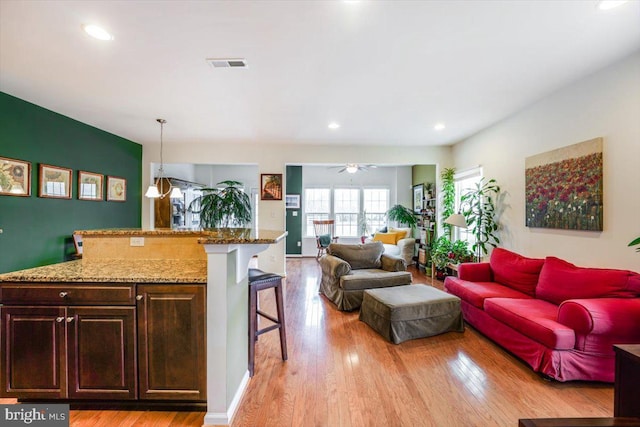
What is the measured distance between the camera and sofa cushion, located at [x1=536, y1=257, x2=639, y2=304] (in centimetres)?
225

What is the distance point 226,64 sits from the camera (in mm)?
2541

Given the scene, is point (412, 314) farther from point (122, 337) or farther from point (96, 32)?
point (96, 32)

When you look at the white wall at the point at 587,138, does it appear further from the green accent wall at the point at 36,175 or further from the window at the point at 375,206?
the green accent wall at the point at 36,175

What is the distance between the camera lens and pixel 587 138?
2.74 m

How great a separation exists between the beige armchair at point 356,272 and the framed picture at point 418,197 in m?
3.06

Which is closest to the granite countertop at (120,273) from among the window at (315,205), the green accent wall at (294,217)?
the green accent wall at (294,217)

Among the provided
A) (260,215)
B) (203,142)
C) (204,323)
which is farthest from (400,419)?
(203,142)

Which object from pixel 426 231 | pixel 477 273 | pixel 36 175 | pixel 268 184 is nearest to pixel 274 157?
pixel 268 184

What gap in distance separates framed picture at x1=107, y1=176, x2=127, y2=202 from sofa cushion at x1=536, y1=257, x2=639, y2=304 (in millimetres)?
6115

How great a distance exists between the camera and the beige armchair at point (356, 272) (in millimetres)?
3701

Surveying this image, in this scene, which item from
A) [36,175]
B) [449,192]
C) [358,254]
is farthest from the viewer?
[449,192]

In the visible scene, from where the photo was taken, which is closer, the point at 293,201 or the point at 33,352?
the point at 33,352

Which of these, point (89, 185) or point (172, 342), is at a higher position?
point (89, 185)

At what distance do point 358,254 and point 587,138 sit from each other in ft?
9.34
